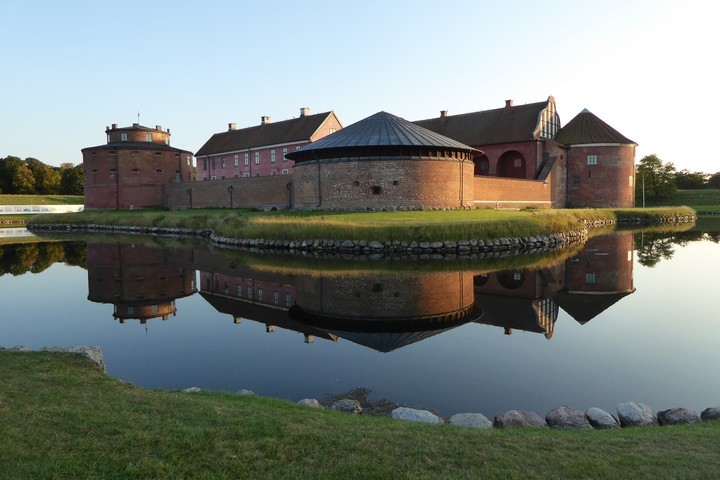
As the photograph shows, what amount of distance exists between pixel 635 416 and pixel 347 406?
3.03 meters

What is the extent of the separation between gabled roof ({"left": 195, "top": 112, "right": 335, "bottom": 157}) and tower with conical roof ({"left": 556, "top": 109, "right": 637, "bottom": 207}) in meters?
20.6

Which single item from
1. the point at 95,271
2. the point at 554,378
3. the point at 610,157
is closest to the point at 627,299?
the point at 554,378

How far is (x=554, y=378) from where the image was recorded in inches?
279

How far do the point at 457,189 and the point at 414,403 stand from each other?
929 inches

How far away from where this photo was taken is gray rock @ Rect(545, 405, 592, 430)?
17.1 feet

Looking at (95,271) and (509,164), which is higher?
(509,164)

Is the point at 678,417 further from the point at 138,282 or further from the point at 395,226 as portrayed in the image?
the point at 395,226

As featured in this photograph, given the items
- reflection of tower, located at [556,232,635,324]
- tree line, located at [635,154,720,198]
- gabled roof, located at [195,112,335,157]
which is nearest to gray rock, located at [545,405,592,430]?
reflection of tower, located at [556,232,635,324]

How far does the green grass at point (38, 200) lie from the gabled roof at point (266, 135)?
22081 millimetres

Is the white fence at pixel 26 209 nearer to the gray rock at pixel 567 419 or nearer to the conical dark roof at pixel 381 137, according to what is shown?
the conical dark roof at pixel 381 137

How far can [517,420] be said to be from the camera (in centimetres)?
532

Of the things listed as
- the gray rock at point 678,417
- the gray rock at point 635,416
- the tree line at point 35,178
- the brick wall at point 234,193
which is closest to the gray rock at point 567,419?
the gray rock at point 635,416

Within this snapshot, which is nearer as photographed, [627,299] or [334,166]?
[627,299]

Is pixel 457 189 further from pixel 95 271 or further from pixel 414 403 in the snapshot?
pixel 414 403
